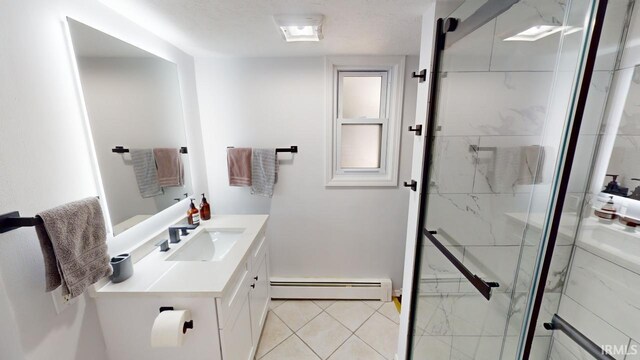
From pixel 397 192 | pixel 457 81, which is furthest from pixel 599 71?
pixel 397 192

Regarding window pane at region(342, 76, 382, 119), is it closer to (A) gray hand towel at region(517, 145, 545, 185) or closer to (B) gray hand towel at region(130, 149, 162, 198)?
(A) gray hand towel at region(517, 145, 545, 185)

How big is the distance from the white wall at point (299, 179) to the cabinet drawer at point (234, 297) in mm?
794

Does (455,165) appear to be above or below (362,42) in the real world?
below

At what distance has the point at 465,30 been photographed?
96cm

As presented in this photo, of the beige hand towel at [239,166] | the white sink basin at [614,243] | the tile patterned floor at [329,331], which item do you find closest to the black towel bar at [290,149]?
the beige hand towel at [239,166]

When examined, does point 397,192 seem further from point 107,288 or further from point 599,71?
point 107,288

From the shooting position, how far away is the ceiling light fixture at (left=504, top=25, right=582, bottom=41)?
632mm

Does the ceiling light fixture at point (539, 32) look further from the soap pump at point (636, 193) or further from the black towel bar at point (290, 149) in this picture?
the black towel bar at point (290, 149)

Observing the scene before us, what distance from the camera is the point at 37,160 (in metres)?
0.81

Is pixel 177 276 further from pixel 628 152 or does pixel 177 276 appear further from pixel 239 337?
pixel 628 152

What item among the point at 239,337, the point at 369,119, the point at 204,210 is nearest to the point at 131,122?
the point at 204,210

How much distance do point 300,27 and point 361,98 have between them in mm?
920

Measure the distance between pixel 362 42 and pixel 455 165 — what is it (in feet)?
3.46

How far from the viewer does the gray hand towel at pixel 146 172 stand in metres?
1.26
